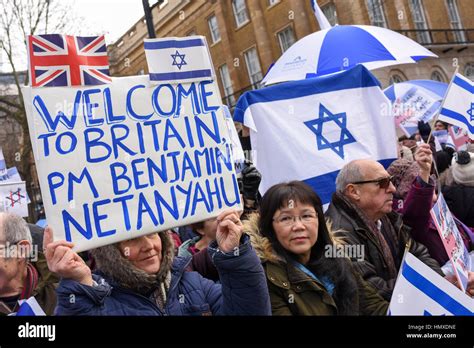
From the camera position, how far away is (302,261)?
2.69m

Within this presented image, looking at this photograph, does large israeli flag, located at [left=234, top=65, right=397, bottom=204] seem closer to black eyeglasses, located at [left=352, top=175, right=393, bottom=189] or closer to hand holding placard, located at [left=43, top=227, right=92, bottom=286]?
black eyeglasses, located at [left=352, top=175, right=393, bottom=189]

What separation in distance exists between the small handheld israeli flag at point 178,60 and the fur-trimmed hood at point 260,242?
2.47 ft

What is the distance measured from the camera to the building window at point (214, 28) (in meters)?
25.9

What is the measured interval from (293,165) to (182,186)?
1.89 m

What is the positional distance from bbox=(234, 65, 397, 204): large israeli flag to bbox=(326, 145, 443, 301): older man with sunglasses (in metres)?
0.65

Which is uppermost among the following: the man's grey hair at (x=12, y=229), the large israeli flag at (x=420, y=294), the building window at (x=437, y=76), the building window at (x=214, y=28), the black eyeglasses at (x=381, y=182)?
the building window at (x=214, y=28)

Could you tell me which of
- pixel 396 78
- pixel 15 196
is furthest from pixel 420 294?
pixel 396 78

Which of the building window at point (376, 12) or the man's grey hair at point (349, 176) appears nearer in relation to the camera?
the man's grey hair at point (349, 176)

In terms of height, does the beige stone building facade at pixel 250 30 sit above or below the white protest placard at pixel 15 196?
above

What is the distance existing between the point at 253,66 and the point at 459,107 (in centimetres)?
2152

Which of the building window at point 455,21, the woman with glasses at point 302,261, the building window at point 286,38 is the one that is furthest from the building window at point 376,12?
the woman with glasses at point 302,261

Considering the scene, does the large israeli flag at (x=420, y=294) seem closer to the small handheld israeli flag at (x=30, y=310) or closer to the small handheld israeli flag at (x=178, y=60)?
the small handheld israeli flag at (x=178, y=60)

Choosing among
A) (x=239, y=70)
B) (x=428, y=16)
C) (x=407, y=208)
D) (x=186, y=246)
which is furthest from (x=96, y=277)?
(x=239, y=70)

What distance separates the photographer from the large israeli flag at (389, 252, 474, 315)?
7.68 ft
